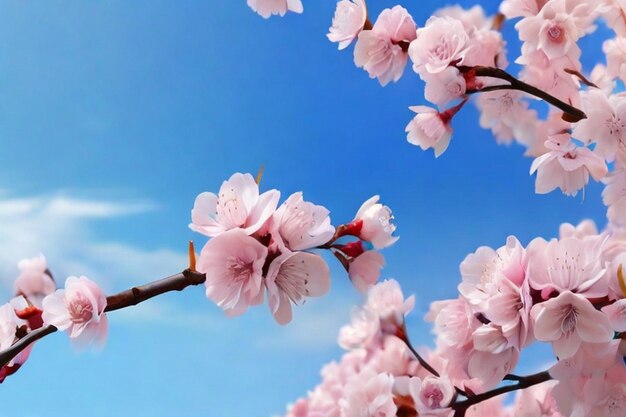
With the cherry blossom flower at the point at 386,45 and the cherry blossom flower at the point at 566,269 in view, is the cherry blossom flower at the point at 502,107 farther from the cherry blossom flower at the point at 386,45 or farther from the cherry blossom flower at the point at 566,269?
the cherry blossom flower at the point at 566,269

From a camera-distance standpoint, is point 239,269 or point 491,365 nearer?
point 239,269

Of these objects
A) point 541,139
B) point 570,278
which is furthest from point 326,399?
point 570,278

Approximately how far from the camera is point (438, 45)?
1.29 metres

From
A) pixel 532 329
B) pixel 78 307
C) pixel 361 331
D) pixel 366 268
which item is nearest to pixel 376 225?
pixel 366 268

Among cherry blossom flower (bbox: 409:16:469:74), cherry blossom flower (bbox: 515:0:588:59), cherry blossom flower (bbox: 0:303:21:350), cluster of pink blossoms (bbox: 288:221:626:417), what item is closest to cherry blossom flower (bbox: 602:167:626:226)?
cluster of pink blossoms (bbox: 288:221:626:417)

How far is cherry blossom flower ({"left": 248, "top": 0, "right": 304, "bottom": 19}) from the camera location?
128 cm

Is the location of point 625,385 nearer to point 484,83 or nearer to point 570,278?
point 570,278

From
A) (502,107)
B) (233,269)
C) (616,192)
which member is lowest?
(233,269)

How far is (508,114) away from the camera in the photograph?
5.45 feet

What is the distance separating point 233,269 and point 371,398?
59 centimetres

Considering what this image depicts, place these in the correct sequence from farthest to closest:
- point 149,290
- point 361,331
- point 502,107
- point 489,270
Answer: point 361,331, point 502,107, point 489,270, point 149,290

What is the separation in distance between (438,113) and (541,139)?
2.21 feet

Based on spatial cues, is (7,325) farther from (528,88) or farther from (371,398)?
(528,88)

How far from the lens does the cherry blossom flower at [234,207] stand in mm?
881
